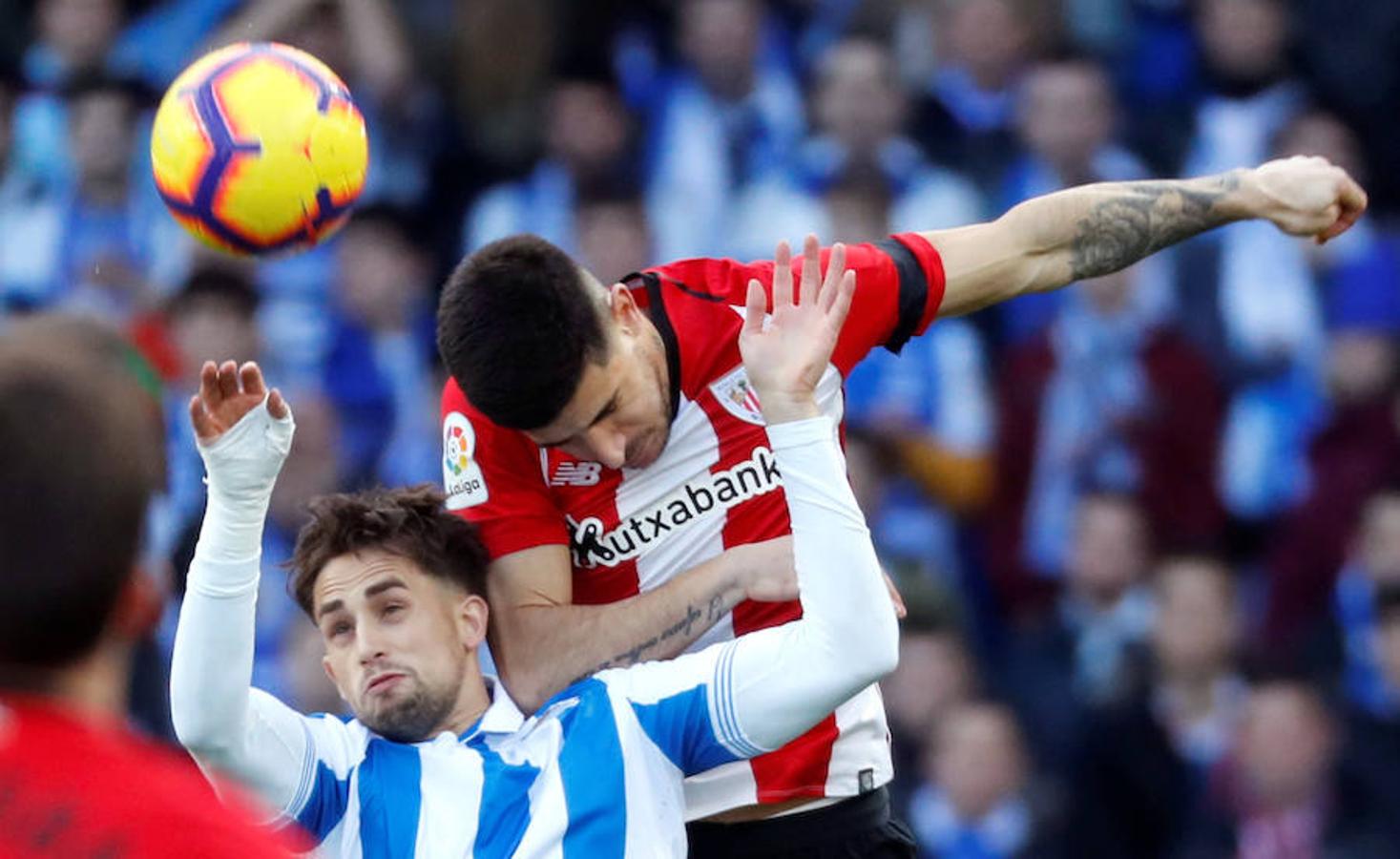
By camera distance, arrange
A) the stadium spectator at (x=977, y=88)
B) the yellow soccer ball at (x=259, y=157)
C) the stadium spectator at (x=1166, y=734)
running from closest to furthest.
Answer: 1. the yellow soccer ball at (x=259, y=157)
2. the stadium spectator at (x=1166, y=734)
3. the stadium spectator at (x=977, y=88)

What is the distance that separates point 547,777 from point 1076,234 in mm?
1801

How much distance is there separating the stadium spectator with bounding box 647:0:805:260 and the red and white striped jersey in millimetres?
4288

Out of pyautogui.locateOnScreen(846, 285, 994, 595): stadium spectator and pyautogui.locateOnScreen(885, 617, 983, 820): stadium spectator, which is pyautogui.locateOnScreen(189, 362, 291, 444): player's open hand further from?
pyautogui.locateOnScreen(846, 285, 994, 595): stadium spectator

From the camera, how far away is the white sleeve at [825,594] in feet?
14.1

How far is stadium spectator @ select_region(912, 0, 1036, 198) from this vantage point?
9.26m

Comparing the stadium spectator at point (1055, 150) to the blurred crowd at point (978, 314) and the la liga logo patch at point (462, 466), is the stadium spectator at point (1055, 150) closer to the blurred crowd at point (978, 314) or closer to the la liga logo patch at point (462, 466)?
the blurred crowd at point (978, 314)

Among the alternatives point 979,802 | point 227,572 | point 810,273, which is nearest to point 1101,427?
point 979,802

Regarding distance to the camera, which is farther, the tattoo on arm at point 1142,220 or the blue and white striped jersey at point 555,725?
the tattoo on arm at point 1142,220

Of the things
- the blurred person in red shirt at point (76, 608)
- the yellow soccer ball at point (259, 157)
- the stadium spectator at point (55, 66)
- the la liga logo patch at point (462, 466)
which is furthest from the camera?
the stadium spectator at point (55, 66)

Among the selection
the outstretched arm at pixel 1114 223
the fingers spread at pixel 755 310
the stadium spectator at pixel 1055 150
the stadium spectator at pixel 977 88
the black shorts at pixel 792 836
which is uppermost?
the stadium spectator at pixel 977 88

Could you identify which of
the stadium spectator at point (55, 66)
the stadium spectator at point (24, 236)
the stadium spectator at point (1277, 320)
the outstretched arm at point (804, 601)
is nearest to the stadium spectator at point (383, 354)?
the stadium spectator at point (24, 236)

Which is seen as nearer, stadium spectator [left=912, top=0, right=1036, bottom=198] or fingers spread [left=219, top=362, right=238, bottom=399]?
fingers spread [left=219, top=362, right=238, bottom=399]

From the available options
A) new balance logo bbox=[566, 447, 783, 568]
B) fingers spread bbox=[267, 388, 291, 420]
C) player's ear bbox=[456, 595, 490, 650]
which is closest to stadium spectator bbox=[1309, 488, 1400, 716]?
new balance logo bbox=[566, 447, 783, 568]

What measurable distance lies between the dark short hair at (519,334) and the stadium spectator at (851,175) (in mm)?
4349
